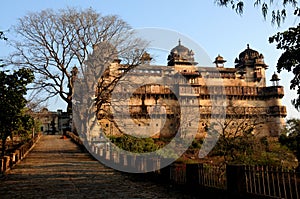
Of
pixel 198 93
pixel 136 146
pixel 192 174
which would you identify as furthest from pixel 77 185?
pixel 198 93

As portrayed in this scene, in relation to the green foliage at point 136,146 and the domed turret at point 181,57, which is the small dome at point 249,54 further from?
the green foliage at point 136,146

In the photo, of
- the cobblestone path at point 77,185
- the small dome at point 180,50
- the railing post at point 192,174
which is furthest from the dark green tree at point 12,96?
the small dome at point 180,50

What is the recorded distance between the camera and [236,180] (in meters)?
7.91

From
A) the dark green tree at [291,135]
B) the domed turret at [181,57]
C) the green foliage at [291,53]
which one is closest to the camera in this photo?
the green foliage at [291,53]

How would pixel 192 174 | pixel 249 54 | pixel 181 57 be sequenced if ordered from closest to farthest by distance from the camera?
pixel 192 174 < pixel 181 57 < pixel 249 54

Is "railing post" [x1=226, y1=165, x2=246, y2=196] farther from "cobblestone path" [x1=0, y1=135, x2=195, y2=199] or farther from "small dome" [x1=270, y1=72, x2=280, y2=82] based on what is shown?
"small dome" [x1=270, y1=72, x2=280, y2=82]

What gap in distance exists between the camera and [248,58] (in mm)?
60312

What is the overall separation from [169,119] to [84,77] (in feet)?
83.3

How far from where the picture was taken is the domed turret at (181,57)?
184ft

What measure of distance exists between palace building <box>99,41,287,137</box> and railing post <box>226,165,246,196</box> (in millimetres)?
34445

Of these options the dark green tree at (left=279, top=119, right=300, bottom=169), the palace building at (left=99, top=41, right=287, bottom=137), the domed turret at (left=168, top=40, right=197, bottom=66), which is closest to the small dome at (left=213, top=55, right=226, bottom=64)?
the palace building at (left=99, top=41, right=287, bottom=137)

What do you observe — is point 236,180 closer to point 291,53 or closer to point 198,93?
point 291,53

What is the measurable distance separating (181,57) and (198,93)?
25.5 feet

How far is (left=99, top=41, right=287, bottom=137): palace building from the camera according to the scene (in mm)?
48281
